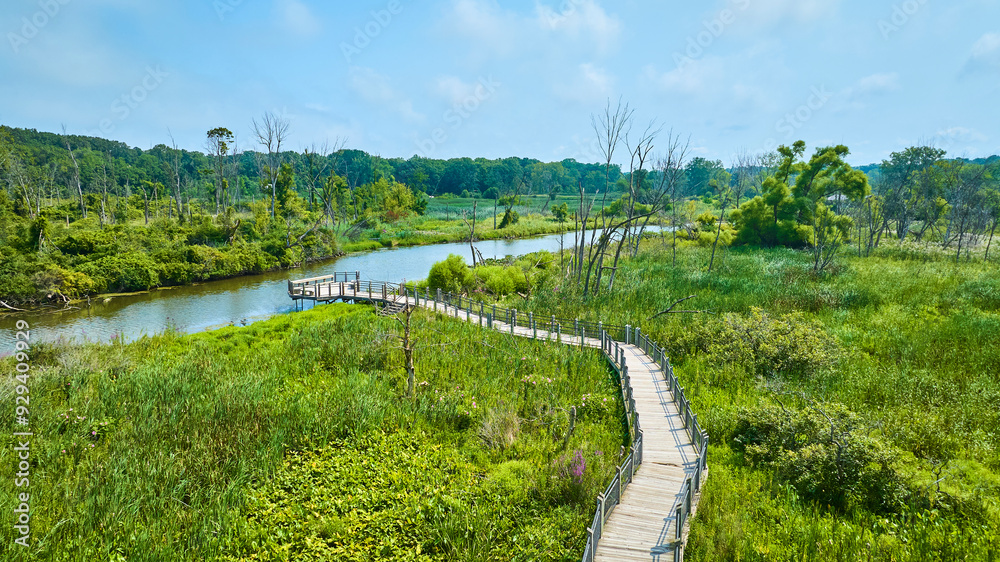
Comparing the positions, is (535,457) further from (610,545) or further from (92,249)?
(92,249)

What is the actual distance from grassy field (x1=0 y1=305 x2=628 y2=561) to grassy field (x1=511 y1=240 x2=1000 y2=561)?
281 cm

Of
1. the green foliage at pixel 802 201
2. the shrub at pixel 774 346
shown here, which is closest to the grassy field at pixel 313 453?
the shrub at pixel 774 346

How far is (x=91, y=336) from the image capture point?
67.4 feet

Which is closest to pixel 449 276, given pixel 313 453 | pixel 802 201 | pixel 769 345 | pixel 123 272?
pixel 769 345

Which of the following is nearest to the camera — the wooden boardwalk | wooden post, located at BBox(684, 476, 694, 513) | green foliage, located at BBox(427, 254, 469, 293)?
the wooden boardwalk

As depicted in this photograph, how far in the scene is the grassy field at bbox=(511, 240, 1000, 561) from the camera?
7488 mm

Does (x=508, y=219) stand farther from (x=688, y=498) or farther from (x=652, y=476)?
(x=688, y=498)

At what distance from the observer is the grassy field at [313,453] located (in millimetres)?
7504

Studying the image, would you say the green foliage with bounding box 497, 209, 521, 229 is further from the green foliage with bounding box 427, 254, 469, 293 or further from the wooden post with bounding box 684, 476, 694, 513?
the wooden post with bounding box 684, 476, 694, 513

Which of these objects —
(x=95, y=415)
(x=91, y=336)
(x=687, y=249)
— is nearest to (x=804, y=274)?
(x=687, y=249)

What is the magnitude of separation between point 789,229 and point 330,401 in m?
42.3

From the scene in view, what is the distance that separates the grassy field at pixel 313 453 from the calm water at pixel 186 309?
7.19m

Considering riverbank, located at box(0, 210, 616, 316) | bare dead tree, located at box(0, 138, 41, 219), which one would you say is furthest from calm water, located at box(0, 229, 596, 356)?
bare dead tree, located at box(0, 138, 41, 219)

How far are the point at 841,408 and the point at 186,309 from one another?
29.5 m
